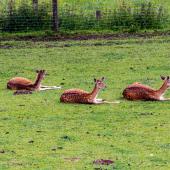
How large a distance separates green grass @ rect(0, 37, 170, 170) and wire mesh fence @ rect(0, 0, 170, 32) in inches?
99.8

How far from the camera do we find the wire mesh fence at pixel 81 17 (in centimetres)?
1927

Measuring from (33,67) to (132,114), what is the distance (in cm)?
505

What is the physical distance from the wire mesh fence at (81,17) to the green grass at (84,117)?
254 centimetres

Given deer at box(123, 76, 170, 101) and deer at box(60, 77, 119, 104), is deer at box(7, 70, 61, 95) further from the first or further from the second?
deer at box(123, 76, 170, 101)

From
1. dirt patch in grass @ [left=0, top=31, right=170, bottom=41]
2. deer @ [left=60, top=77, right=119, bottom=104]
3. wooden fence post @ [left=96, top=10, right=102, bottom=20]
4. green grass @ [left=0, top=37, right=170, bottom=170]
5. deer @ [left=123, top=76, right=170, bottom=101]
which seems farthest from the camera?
wooden fence post @ [left=96, top=10, right=102, bottom=20]

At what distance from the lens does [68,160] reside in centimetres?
792

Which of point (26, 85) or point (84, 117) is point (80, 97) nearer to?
point (84, 117)

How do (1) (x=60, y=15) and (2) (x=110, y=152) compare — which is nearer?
(2) (x=110, y=152)

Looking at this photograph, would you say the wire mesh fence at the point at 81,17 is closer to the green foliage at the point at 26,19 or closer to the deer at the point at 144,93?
the green foliage at the point at 26,19

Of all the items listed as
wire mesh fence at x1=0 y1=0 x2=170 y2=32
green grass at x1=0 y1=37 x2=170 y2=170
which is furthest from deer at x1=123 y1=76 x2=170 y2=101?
wire mesh fence at x1=0 y1=0 x2=170 y2=32

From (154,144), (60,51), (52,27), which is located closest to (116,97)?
(154,144)

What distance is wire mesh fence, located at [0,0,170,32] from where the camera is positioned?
Answer: 1927cm

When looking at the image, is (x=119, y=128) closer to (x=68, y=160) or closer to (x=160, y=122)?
(x=160, y=122)

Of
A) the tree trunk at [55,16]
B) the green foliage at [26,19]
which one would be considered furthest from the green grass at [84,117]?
the green foliage at [26,19]
